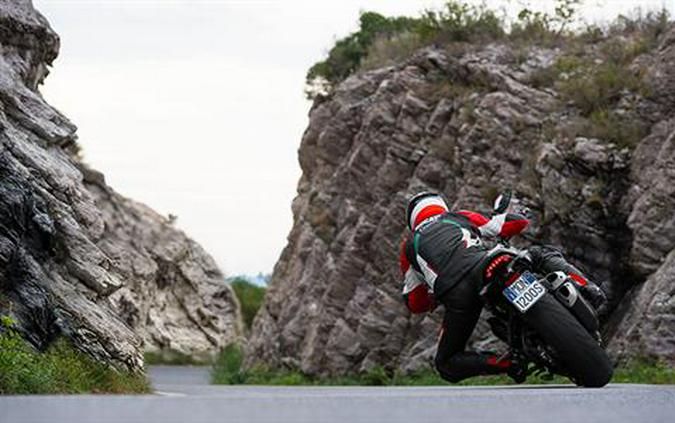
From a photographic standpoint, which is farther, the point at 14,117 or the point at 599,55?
the point at 599,55

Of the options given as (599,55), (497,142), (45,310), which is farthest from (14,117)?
(599,55)

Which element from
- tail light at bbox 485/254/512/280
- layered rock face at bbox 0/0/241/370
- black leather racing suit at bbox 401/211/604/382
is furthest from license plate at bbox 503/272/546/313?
layered rock face at bbox 0/0/241/370

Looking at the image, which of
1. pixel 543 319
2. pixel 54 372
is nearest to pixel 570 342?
pixel 543 319

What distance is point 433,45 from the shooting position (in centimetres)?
2906

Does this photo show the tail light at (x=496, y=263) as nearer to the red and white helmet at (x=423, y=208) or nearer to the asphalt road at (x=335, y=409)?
the red and white helmet at (x=423, y=208)

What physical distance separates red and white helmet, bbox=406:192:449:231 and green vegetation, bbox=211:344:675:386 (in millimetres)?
1705

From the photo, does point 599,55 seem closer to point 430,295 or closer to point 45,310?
point 430,295

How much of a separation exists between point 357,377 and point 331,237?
577 cm

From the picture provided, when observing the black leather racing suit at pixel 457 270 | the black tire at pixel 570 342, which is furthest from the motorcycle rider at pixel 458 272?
the black tire at pixel 570 342

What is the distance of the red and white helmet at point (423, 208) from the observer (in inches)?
472

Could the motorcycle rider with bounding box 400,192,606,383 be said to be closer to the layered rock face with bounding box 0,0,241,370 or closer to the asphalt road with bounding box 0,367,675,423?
the layered rock face with bounding box 0,0,241,370

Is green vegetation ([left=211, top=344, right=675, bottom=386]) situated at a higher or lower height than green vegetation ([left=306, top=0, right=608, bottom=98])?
lower

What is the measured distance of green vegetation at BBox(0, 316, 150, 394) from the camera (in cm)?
898

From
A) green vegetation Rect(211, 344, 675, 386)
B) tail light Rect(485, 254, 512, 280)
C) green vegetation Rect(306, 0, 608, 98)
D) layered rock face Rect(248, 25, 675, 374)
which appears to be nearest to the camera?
tail light Rect(485, 254, 512, 280)
